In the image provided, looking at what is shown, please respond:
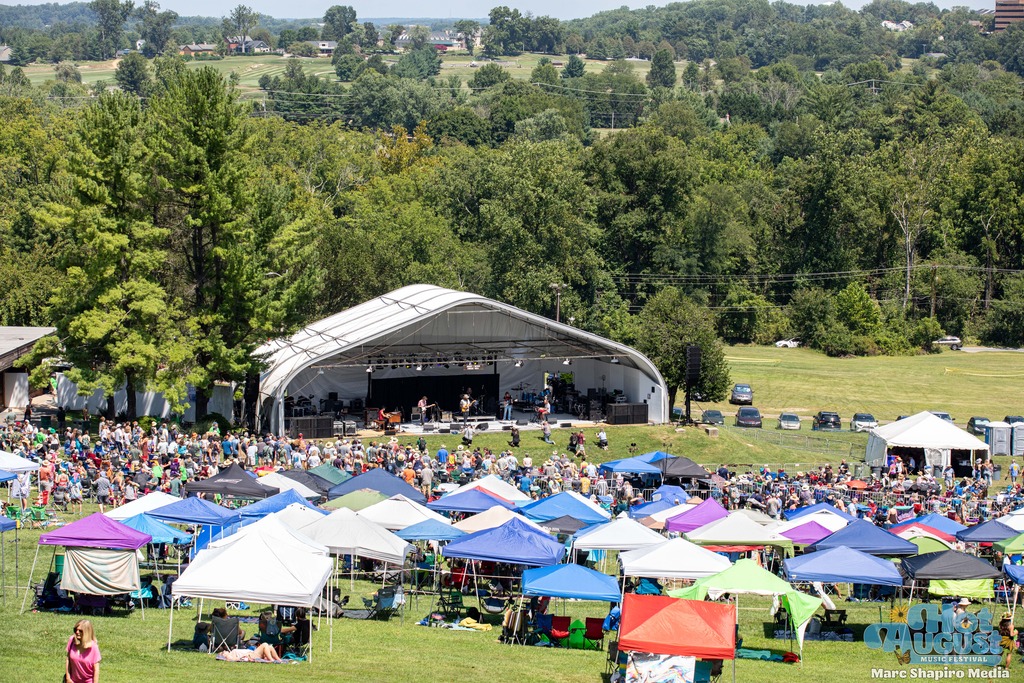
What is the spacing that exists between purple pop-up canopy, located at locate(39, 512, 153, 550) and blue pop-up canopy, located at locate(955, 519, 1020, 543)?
47.5 ft

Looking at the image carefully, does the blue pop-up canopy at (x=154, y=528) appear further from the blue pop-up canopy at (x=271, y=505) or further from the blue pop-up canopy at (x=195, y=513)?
the blue pop-up canopy at (x=271, y=505)

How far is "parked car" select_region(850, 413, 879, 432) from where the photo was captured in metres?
48.3

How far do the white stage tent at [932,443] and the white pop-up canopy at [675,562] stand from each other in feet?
61.7

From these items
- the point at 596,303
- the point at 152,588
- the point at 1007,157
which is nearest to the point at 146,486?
the point at 152,588

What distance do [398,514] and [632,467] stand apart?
10673 mm

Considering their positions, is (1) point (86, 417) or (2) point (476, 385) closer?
(1) point (86, 417)

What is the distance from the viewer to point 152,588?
19.9 meters

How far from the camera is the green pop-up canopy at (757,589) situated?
1853 centimetres

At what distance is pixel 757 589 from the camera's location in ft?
61.5

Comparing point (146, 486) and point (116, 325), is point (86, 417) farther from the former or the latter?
point (146, 486)

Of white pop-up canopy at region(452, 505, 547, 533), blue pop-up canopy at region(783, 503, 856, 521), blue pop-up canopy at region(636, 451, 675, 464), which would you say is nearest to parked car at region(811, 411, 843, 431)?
blue pop-up canopy at region(636, 451, 675, 464)

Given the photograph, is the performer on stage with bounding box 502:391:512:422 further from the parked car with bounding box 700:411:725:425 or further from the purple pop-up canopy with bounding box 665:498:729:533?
the purple pop-up canopy with bounding box 665:498:729:533

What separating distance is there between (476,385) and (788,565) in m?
27.0

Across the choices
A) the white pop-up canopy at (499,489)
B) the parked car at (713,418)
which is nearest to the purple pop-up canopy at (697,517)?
the white pop-up canopy at (499,489)
